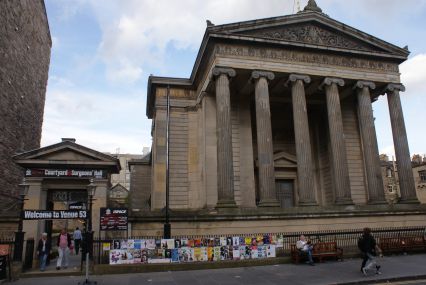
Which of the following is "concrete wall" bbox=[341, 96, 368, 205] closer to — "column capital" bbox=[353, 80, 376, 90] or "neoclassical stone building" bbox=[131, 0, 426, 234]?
"neoclassical stone building" bbox=[131, 0, 426, 234]

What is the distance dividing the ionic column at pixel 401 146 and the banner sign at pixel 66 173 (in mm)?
19492

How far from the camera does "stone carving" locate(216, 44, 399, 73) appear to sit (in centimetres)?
2330

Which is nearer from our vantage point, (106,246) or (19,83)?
(106,246)

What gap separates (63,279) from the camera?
12852 mm

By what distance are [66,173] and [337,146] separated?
53.7ft

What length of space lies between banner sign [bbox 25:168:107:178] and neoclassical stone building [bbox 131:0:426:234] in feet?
10.3

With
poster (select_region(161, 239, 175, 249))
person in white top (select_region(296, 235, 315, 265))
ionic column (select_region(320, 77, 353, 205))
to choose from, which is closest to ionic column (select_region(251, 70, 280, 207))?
ionic column (select_region(320, 77, 353, 205))

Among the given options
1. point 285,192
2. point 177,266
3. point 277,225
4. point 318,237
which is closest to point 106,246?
point 177,266

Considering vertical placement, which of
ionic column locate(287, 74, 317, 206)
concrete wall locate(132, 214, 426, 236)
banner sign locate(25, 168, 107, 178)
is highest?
ionic column locate(287, 74, 317, 206)

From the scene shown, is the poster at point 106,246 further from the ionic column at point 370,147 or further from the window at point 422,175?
the window at point 422,175

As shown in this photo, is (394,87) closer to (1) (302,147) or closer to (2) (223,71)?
(1) (302,147)

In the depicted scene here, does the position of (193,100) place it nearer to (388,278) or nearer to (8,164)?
(8,164)

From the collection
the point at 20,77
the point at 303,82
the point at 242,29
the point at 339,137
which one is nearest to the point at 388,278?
the point at 339,137

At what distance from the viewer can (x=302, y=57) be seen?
24641 millimetres
